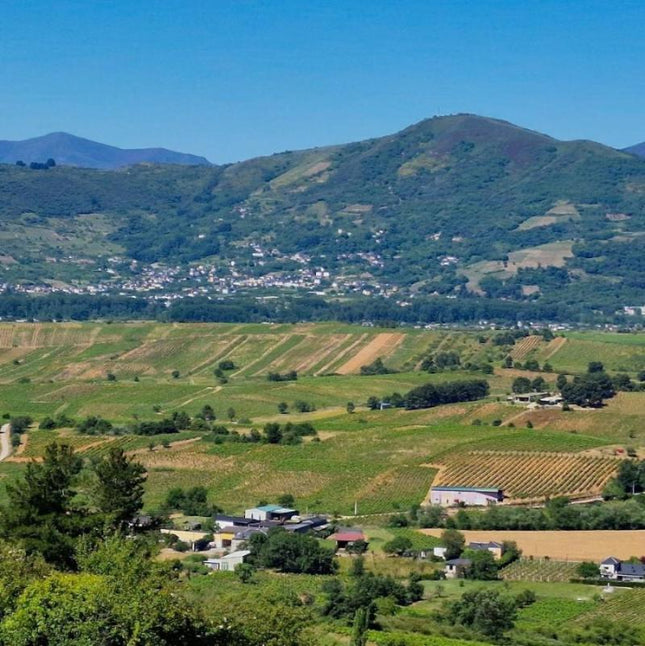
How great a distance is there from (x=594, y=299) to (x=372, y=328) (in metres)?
68.8

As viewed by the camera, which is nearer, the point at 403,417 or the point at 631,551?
the point at 631,551

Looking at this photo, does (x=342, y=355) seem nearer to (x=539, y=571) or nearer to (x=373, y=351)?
(x=373, y=351)

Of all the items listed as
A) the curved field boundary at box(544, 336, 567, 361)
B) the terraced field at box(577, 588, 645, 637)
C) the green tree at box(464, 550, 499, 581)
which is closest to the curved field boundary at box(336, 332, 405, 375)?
the curved field boundary at box(544, 336, 567, 361)

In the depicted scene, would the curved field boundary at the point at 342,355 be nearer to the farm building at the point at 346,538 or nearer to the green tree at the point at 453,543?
the farm building at the point at 346,538

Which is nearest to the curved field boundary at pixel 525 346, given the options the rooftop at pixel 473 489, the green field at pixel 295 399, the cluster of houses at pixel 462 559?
the green field at pixel 295 399

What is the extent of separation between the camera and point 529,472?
7225 centimetres

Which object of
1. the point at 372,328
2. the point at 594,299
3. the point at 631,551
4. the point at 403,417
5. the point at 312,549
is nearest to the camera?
the point at 312,549

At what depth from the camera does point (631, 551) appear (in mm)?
54375

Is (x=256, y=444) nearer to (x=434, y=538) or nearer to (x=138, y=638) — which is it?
(x=434, y=538)

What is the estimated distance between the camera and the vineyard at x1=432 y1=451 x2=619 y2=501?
69250 millimetres

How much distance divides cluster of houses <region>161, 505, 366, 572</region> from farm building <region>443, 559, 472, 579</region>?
4.29m

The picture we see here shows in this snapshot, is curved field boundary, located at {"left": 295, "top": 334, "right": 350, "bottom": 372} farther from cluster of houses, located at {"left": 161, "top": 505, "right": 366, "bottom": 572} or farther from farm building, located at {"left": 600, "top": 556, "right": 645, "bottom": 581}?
farm building, located at {"left": 600, "top": 556, "right": 645, "bottom": 581}

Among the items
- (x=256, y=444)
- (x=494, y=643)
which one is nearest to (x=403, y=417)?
(x=256, y=444)

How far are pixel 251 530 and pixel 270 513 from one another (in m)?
4.66
